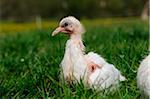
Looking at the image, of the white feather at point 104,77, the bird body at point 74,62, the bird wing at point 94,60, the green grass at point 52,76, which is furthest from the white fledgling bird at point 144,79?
the bird wing at point 94,60

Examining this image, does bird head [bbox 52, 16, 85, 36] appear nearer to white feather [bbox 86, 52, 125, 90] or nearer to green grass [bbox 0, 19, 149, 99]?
white feather [bbox 86, 52, 125, 90]

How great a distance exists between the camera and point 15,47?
35.6 feet

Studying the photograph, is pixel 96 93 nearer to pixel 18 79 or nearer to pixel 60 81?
pixel 60 81

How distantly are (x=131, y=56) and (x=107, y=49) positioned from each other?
106 centimetres

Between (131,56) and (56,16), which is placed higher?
(56,16)

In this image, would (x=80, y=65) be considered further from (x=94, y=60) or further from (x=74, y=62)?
(x=94, y=60)

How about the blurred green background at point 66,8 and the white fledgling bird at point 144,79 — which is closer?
the white fledgling bird at point 144,79

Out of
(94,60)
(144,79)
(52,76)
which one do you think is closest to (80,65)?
(94,60)

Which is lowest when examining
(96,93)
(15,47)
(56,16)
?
(96,93)

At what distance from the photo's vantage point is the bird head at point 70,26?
19.8ft

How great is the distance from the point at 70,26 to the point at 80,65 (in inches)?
18.4

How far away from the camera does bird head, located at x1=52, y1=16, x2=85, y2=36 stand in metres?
6.03

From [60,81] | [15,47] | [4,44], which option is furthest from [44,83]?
[4,44]

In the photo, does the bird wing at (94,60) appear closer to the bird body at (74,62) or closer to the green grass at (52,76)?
the bird body at (74,62)
